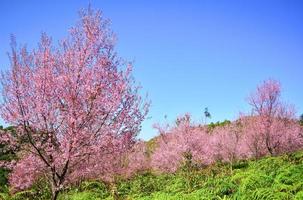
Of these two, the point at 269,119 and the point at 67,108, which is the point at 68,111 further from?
the point at 269,119

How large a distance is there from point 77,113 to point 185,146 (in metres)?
16.6

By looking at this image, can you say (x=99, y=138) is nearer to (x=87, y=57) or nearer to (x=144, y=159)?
(x=87, y=57)

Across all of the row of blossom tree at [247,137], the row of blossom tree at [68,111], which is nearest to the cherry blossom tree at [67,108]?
the row of blossom tree at [68,111]

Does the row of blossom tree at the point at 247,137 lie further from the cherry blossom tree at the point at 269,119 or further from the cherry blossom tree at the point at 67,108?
the cherry blossom tree at the point at 67,108

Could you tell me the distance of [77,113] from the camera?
23.8 ft

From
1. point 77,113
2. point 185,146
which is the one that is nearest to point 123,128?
point 77,113

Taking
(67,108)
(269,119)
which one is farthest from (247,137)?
(67,108)

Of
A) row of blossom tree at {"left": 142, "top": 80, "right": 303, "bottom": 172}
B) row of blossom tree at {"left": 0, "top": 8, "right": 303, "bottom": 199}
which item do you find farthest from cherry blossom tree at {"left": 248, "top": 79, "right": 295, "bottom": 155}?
row of blossom tree at {"left": 0, "top": 8, "right": 303, "bottom": 199}

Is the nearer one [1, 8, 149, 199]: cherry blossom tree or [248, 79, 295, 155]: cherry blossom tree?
[1, 8, 149, 199]: cherry blossom tree

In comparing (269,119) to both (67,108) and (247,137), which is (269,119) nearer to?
(247,137)

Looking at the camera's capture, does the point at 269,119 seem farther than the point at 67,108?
Yes

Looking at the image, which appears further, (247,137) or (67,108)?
(247,137)

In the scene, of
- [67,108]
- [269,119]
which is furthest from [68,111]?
[269,119]

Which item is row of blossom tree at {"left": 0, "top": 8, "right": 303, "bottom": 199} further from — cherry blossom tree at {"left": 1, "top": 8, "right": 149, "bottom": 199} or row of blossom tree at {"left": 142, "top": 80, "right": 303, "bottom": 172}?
row of blossom tree at {"left": 142, "top": 80, "right": 303, "bottom": 172}
